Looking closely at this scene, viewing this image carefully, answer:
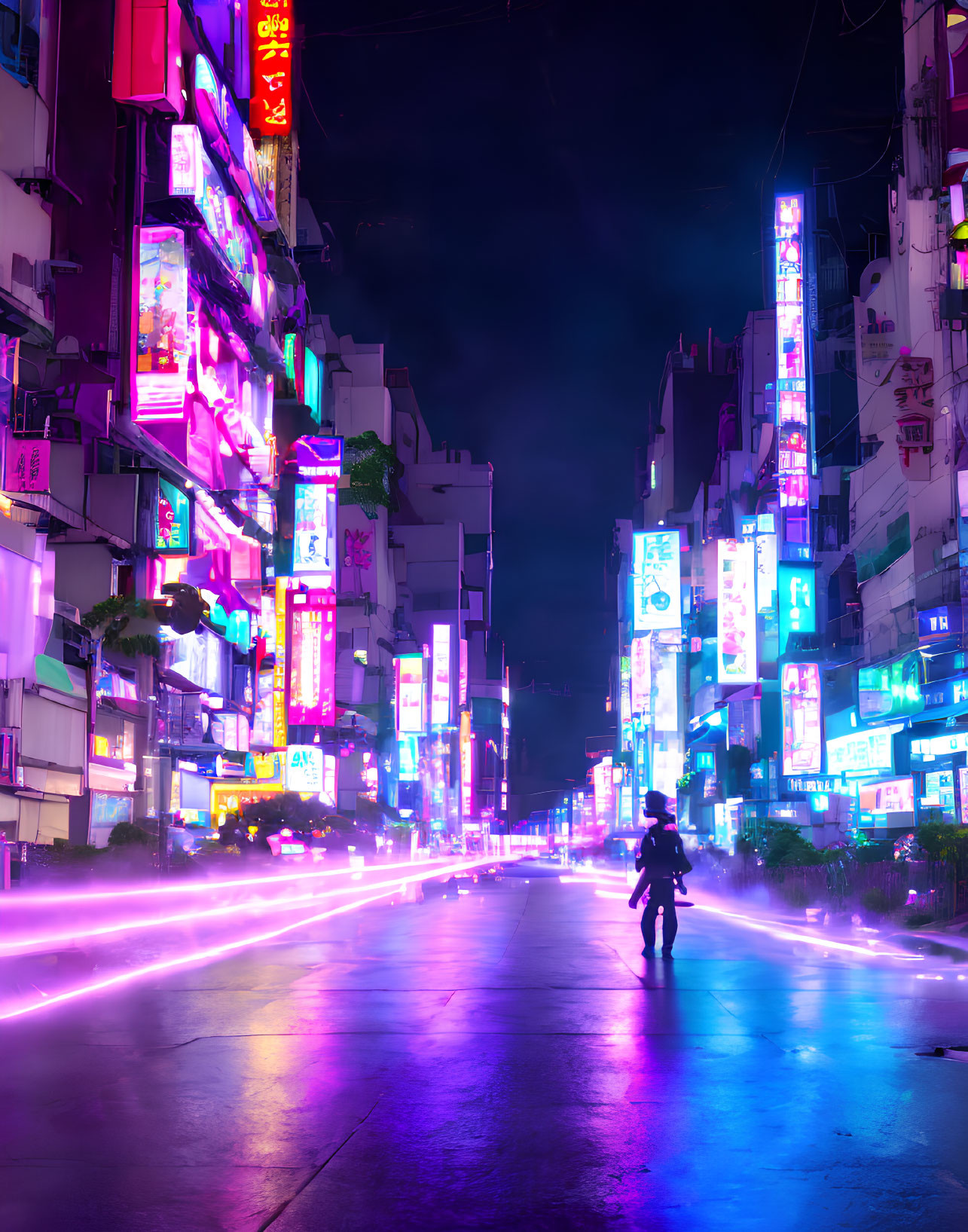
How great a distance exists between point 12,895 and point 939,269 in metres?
26.6

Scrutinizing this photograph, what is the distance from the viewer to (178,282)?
112 ft

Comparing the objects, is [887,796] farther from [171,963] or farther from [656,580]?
[171,963]

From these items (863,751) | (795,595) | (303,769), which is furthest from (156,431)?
(303,769)

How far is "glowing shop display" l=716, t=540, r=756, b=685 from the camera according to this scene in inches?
1780

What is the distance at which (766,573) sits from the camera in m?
45.2

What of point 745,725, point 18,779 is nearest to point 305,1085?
point 18,779

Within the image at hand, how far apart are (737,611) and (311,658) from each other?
18368 mm

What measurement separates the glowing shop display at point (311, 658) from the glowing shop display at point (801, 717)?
19.8m

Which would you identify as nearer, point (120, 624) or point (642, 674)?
point (120, 624)

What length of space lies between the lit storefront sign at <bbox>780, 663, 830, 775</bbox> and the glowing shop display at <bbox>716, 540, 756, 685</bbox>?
13.1 ft

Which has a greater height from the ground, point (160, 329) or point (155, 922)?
point (160, 329)

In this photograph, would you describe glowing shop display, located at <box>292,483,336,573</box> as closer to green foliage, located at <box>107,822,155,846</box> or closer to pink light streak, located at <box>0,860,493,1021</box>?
green foliage, located at <box>107,822,155,846</box>

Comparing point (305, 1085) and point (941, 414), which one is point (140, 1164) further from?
point (941, 414)

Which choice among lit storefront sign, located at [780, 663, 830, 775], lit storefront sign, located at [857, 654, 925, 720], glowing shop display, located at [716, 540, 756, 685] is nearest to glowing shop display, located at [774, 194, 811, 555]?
glowing shop display, located at [716, 540, 756, 685]
